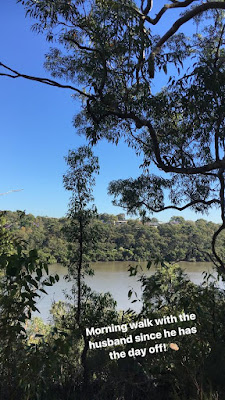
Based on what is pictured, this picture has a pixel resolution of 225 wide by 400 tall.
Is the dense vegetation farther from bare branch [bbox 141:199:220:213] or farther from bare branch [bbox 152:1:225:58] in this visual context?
bare branch [bbox 152:1:225:58]

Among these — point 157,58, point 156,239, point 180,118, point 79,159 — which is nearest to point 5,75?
point 79,159

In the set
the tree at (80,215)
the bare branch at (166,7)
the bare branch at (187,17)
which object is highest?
the bare branch at (166,7)

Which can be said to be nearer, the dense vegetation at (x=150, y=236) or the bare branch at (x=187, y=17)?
the bare branch at (x=187, y=17)

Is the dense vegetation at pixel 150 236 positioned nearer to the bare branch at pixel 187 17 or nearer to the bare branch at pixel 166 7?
the bare branch at pixel 187 17

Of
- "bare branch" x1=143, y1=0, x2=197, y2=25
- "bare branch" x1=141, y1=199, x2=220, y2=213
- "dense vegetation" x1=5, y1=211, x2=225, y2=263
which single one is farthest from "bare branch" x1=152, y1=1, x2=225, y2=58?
"dense vegetation" x1=5, y1=211, x2=225, y2=263

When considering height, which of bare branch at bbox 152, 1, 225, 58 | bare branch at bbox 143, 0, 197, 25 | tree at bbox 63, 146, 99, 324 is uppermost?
bare branch at bbox 143, 0, 197, 25

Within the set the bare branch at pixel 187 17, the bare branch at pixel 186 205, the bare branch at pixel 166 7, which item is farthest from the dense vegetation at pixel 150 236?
the bare branch at pixel 166 7

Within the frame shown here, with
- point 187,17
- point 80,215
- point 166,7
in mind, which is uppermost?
point 166,7

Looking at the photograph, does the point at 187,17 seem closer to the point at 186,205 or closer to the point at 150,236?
the point at 186,205

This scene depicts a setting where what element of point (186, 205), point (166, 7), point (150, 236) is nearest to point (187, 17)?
point (166, 7)

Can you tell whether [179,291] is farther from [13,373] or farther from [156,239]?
[156,239]

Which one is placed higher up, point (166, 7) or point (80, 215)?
point (166, 7)

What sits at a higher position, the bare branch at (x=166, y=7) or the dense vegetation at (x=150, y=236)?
the bare branch at (x=166, y=7)

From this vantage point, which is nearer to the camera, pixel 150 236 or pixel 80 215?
pixel 80 215
